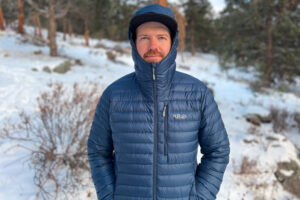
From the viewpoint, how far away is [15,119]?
157 inches

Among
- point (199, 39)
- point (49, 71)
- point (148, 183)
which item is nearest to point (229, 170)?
point (148, 183)

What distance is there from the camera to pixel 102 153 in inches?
54.4

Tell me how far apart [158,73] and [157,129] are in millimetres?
356

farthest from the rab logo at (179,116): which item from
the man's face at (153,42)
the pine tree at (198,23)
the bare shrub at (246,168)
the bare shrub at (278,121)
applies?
the pine tree at (198,23)

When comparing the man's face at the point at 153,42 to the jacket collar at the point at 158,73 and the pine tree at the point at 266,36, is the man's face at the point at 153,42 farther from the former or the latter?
the pine tree at the point at 266,36

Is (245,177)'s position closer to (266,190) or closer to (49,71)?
(266,190)

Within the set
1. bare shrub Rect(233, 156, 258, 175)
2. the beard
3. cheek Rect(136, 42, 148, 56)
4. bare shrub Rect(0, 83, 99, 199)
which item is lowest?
bare shrub Rect(233, 156, 258, 175)

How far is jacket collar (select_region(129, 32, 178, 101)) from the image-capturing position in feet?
4.03

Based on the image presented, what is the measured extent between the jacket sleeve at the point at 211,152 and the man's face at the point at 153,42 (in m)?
0.41

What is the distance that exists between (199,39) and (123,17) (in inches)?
416

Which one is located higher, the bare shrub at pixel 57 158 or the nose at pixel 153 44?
the nose at pixel 153 44

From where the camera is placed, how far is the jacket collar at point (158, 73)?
4.03 ft

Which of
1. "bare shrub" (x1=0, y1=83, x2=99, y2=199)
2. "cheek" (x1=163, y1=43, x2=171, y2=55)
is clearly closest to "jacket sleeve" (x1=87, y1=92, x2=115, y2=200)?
"cheek" (x1=163, y1=43, x2=171, y2=55)

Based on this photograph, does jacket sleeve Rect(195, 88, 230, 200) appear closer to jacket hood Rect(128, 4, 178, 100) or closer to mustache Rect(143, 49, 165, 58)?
jacket hood Rect(128, 4, 178, 100)
